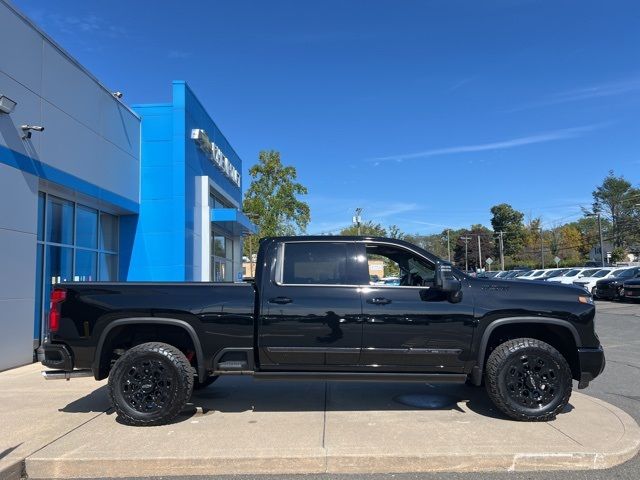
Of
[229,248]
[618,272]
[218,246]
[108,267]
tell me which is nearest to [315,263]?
[108,267]

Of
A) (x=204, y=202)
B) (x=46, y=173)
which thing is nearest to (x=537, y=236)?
(x=204, y=202)

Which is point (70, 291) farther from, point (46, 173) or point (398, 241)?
point (46, 173)

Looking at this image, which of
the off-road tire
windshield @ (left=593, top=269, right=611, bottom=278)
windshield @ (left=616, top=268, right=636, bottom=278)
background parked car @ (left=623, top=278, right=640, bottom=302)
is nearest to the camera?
the off-road tire

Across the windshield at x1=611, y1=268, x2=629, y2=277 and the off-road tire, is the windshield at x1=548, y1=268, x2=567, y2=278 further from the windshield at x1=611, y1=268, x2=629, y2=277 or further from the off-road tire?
the off-road tire

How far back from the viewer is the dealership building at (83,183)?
9047 mm

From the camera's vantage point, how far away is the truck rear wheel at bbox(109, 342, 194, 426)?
540 centimetres

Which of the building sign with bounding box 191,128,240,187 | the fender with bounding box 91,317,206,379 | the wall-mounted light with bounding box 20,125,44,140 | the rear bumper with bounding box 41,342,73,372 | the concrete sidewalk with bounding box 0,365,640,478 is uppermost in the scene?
the building sign with bounding box 191,128,240,187

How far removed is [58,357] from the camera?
18.2 feet

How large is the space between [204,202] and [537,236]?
9499 cm

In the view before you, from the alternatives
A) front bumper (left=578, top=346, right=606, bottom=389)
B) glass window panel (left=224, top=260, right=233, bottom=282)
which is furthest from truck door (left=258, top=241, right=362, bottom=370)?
glass window panel (left=224, top=260, right=233, bottom=282)

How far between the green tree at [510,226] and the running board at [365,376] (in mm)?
101006

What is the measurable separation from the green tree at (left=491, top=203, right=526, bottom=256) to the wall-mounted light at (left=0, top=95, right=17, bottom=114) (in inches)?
3961

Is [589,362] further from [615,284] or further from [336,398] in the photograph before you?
[615,284]

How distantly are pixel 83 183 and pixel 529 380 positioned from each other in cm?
979
